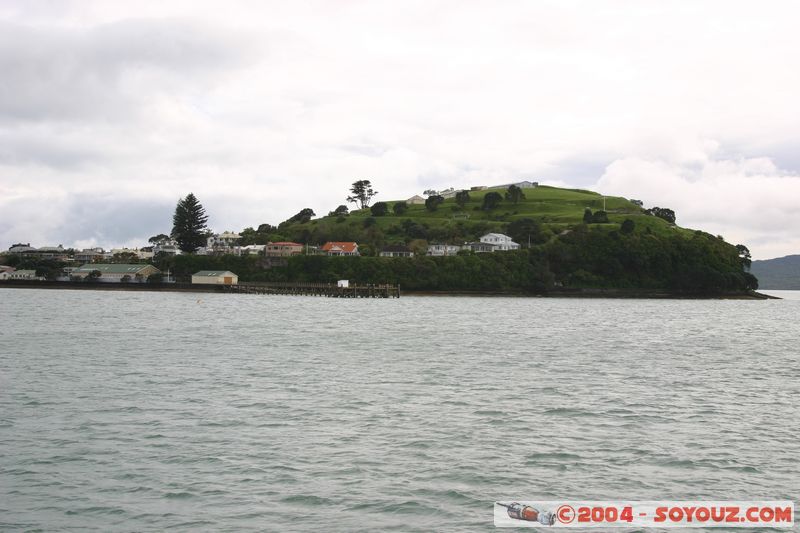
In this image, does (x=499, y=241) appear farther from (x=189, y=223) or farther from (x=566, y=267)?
(x=189, y=223)

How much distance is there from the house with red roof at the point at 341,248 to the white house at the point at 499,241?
1211 inches

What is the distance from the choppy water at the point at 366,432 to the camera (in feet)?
56.1

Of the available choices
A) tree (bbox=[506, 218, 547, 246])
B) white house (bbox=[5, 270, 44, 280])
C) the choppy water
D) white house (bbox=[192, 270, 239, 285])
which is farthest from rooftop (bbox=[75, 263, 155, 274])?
the choppy water

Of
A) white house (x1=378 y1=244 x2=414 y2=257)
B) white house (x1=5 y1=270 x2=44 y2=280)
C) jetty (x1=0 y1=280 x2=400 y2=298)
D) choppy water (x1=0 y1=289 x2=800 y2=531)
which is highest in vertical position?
white house (x1=378 y1=244 x2=414 y2=257)

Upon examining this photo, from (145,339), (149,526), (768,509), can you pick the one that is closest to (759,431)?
(768,509)

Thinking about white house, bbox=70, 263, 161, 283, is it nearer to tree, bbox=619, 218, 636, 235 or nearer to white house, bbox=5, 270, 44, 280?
white house, bbox=5, 270, 44, 280

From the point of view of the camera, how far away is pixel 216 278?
166875mm

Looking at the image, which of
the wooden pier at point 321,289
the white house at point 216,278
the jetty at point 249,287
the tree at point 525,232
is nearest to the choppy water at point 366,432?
the wooden pier at point 321,289

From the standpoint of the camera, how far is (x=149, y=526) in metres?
15.5

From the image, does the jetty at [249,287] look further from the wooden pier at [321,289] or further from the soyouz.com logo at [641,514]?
the soyouz.com logo at [641,514]

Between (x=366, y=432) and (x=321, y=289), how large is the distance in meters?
132

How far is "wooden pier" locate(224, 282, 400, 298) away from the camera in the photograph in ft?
481

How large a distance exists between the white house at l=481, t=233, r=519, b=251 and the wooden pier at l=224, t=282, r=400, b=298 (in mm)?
32634

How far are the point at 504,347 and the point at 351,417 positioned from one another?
26798 mm
